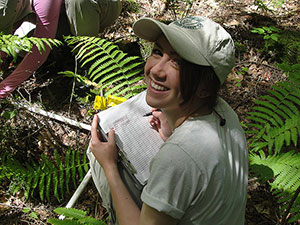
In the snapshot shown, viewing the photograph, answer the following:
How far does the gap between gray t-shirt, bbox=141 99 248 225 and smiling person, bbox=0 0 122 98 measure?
196 centimetres

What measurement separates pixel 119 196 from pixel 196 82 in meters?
0.81

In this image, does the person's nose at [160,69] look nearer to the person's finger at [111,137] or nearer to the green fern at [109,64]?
the person's finger at [111,137]

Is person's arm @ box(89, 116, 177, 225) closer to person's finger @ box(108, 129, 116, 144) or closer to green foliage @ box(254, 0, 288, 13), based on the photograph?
person's finger @ box(108, 129, 116, 144)

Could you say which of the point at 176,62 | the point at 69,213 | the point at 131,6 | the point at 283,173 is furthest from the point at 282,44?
the point at 69,213

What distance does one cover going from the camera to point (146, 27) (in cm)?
148

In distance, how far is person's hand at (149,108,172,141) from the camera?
1.81 metres

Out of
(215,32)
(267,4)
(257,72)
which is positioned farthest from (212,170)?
(267,4)

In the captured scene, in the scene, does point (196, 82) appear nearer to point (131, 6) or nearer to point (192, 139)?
point (192, 139)

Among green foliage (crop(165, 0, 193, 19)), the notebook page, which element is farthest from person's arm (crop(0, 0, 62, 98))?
green foliage (crop(165, 0, 193, 19))

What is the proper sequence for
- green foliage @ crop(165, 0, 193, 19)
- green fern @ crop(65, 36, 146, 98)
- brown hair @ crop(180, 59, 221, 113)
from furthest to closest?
green foliage @ crop(165, 0, 193, 19)
green fern @ crop(65, 36, 146, 98)
brown hair @ crop(180, 59, 221, 113)

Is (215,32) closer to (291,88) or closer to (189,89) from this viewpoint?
(189,89)

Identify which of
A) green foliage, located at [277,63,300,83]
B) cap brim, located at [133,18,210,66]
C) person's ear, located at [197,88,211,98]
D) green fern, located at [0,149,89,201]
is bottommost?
green fern, located at [0,149,89,201]

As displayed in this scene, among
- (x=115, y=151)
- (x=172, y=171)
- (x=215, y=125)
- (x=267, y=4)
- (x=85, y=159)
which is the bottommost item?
(x=85, y=159)

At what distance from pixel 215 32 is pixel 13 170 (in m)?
2.08
